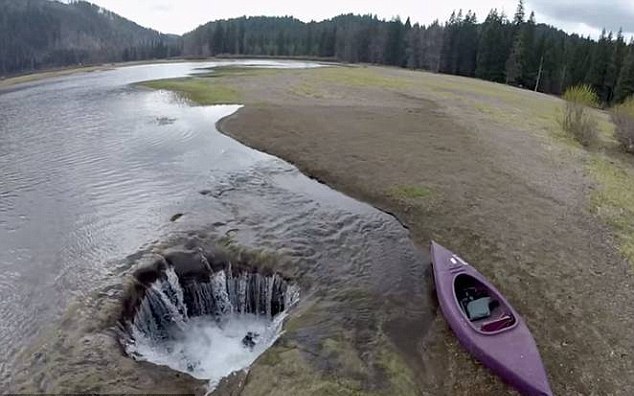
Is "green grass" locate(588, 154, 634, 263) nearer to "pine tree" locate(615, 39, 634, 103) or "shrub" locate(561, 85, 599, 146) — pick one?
"shrub" locate(561, 85, 599, 146)

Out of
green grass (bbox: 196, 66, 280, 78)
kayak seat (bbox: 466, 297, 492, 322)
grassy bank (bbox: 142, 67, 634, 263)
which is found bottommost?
kayak seat (bbox: 466, 297, 492, 322)

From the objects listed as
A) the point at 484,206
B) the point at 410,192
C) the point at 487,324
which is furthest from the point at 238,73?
the point at 487,324

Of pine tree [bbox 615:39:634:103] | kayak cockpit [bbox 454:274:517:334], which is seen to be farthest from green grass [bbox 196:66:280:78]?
kayak cockpit [bbox 454:274:517:334]

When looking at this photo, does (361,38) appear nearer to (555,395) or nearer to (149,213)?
(149,213)

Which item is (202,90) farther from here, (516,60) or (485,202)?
(516,60)

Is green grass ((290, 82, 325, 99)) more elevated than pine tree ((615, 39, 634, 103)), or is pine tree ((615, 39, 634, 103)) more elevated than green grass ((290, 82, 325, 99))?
pine tree ((615, 39, 634, 103))
